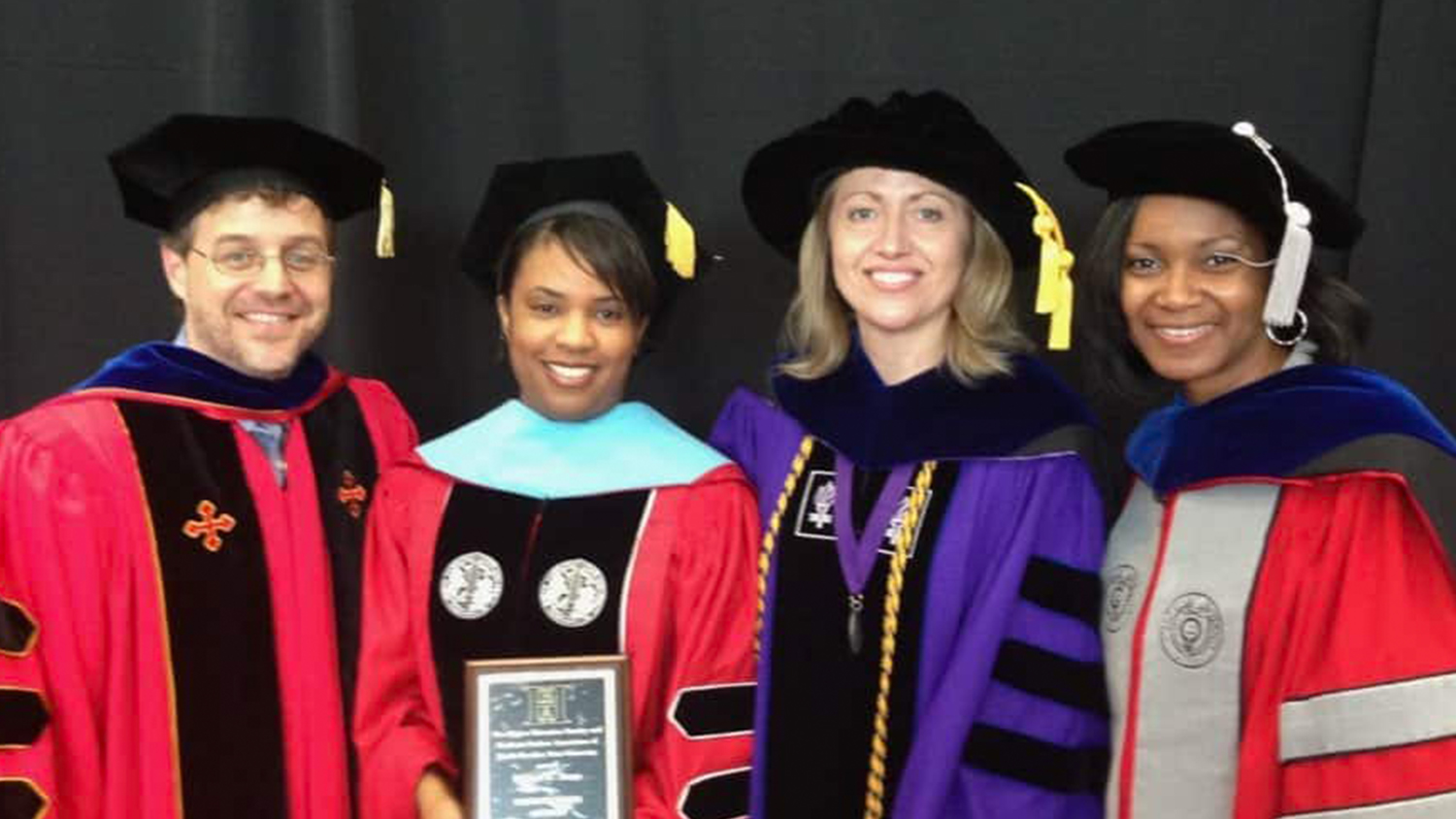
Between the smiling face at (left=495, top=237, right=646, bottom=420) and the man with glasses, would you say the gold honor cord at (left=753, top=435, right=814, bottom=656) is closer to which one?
the smiling face at (left=495, top=237, right=646, bottom=420)

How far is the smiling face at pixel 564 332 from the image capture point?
8.04 feet

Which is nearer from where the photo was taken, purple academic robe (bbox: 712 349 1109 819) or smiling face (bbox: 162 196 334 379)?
purple academic robe (bbox: 712 349 1109 819)

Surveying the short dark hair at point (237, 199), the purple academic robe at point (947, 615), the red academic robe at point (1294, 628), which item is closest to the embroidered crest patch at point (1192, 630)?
the red academic robe at point (1294, 628)

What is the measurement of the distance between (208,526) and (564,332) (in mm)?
736

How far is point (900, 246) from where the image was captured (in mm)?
2398

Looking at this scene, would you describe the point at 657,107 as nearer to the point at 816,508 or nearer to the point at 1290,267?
the point at 816,508

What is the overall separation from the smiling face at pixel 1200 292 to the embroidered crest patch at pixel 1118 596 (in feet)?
1.21

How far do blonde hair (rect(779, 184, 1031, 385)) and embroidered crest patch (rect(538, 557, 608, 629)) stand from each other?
566 millimetres

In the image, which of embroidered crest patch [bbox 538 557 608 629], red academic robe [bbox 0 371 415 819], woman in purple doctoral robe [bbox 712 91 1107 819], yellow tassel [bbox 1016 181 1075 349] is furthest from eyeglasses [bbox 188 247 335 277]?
yellow tassel [bbox 1016 181 1075 349]

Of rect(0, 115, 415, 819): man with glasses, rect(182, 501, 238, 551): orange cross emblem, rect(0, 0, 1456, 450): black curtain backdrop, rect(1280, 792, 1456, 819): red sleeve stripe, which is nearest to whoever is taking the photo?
rect(1280, 792, 1456, 819): red sleeve stripe

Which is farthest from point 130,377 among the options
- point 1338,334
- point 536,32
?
point 1338,334

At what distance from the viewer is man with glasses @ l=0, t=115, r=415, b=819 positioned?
230cm

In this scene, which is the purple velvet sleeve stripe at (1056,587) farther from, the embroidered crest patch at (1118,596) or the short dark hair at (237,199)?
the short dark hair at (237,199)

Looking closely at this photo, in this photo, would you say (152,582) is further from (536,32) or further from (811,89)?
(811,89)
